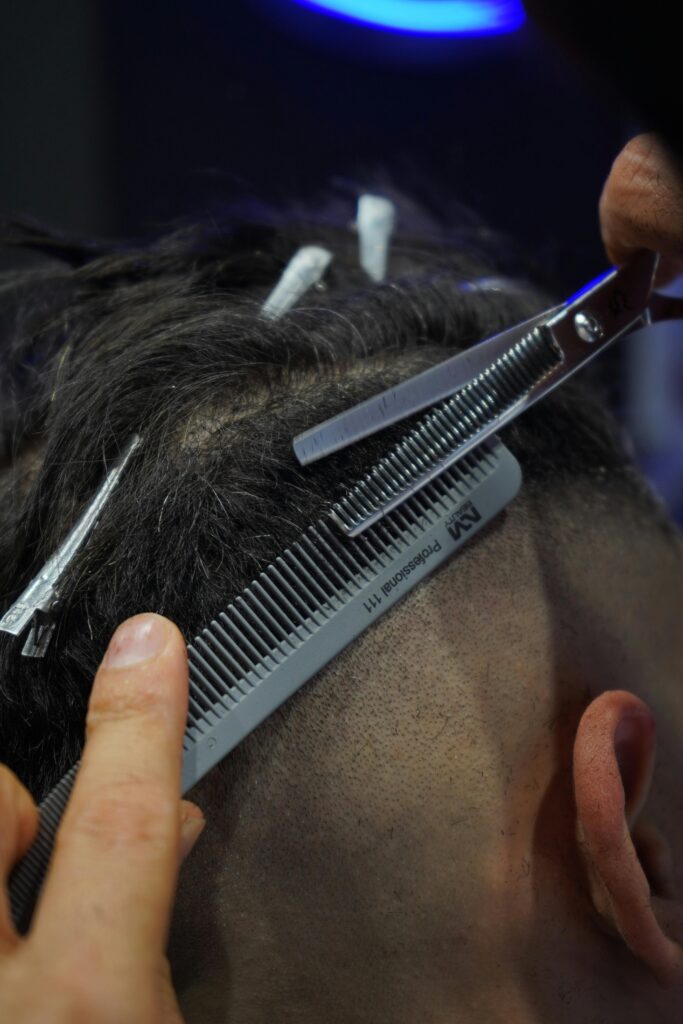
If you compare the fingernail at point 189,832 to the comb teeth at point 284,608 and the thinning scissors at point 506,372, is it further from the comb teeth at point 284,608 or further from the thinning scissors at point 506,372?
the thinning scissors at point 506,372

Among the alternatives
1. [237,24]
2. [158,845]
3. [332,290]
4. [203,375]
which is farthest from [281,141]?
[158,845]

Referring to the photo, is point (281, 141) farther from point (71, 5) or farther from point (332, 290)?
point (332, 290)

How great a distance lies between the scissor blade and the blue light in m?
0.73

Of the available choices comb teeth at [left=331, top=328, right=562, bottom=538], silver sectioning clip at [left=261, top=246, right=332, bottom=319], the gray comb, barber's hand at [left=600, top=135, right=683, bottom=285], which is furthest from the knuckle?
barber's hand at [left=600, top=135, right=683, bottom=285]

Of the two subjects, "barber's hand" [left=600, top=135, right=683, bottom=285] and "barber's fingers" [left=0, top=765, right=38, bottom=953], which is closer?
"barber's fingers" [left=0, top=765, right=38, bottom=953]

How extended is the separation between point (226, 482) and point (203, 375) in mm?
114

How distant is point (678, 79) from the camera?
581 mm

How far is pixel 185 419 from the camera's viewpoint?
79 cm

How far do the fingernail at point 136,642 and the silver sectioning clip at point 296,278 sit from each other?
1.15 feet

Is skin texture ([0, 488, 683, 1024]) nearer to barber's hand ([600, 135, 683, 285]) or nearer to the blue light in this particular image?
barber's hand ([600, 135, 683, 285])

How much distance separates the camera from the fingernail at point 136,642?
0.63m

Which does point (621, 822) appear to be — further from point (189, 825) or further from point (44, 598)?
point (44, 598)

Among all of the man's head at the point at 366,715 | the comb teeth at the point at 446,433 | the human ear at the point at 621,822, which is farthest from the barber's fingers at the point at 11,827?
the human ear at the point at 621,822

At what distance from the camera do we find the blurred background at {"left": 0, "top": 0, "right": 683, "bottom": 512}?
1.69 meters
